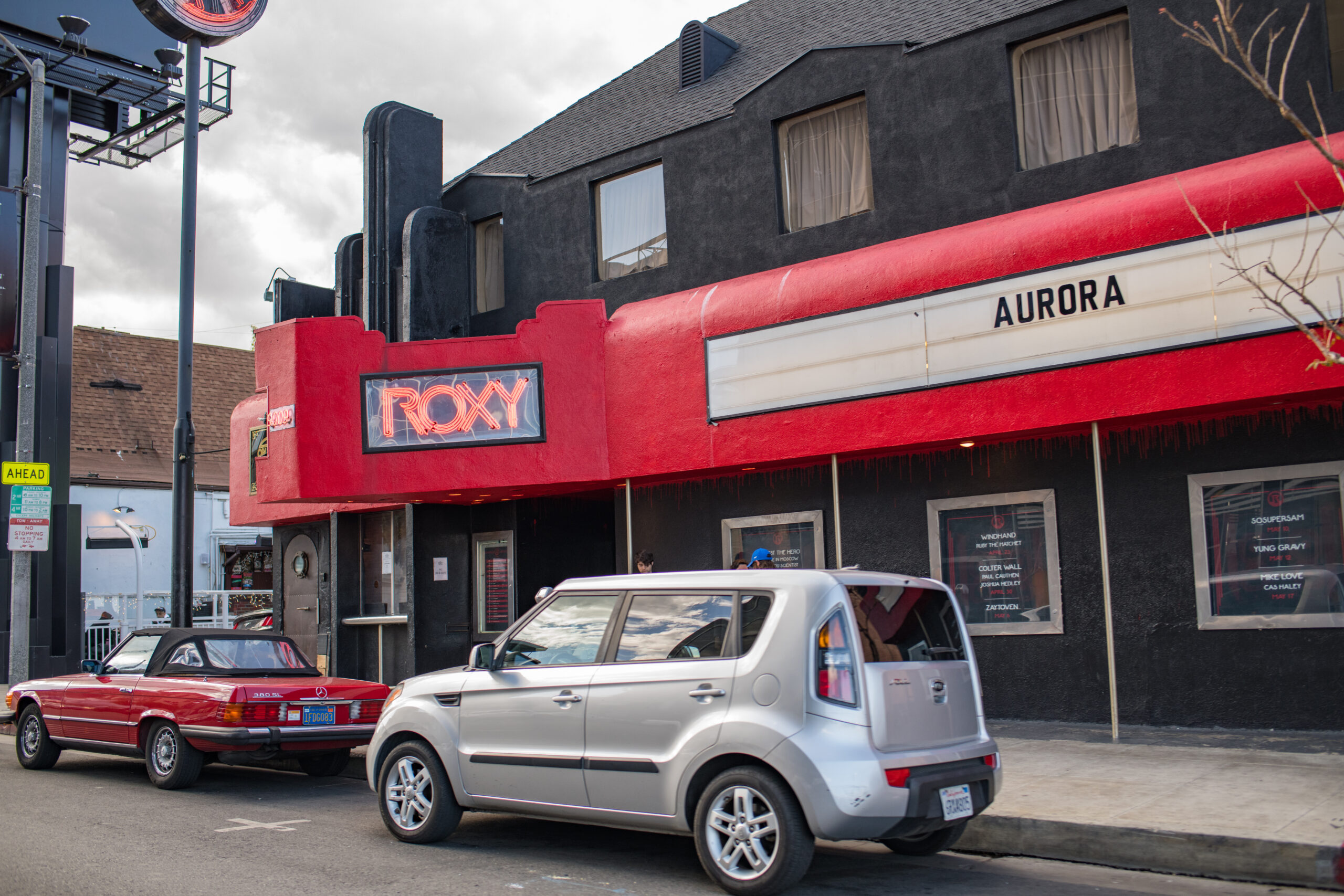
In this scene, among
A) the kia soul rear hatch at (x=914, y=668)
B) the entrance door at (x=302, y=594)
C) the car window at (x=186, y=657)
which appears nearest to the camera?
the kia soul rear hatch at (x=914, y=668)

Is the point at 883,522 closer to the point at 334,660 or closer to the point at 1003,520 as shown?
the point at 1003,520

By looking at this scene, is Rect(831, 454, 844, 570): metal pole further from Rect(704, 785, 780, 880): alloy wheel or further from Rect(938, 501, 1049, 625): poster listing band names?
Rect(704, 785, 780, 880): alloy wheel

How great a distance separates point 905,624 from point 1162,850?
2051mm

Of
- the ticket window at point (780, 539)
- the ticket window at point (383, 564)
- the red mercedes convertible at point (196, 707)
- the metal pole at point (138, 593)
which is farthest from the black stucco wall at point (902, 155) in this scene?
the metal pole at point (138, 593)

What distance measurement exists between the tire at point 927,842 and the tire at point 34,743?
8.56 metres

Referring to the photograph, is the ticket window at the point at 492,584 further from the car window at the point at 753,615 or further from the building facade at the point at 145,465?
the building facade at the point at 145,465

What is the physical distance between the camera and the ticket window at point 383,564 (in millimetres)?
16625

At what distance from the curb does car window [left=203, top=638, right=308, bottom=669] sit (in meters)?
6.70

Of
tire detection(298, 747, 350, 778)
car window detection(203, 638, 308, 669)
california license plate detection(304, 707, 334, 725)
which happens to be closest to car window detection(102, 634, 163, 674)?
car window detection(203, 638, 308, 669)

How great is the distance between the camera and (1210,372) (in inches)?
361

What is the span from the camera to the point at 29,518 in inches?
614

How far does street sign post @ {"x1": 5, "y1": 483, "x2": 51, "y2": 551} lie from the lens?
15.4 metres

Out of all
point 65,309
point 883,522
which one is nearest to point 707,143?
point 883,522

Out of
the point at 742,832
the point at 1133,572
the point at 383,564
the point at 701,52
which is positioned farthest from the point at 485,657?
the point at 701,52
